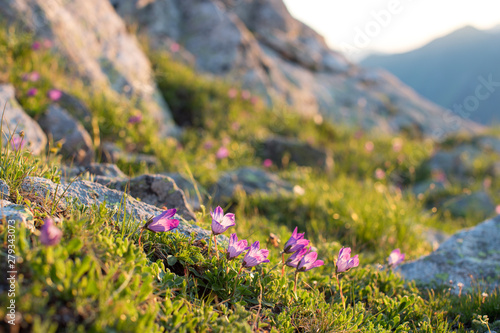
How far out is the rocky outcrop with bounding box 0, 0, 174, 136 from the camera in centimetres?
588

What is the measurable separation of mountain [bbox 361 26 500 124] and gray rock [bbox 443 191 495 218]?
281 ft

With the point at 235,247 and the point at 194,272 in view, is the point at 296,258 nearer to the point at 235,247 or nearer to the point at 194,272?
the point at 235,247

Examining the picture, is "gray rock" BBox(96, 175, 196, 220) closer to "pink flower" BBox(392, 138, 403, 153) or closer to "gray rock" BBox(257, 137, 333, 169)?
"gray rock" BBox(257, 137, 333, 169)

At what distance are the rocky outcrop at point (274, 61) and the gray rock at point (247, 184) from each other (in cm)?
595

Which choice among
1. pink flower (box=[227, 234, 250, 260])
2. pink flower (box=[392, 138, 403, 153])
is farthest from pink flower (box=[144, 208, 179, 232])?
pink flower (box=[392, 138, 403, 153])

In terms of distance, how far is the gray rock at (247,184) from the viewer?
172 inches

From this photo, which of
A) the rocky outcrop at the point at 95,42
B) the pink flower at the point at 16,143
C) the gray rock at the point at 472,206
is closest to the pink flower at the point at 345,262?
the pink flower at the point at 16,143

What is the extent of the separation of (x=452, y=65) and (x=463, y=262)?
377 feet

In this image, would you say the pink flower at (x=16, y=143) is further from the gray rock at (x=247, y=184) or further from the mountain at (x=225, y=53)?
the mountain at (x=225, y=53)

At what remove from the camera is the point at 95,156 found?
3971 millimetres

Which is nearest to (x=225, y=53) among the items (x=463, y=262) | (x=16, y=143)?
(x=16, y=143)

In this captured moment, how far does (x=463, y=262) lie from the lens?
2854 mm

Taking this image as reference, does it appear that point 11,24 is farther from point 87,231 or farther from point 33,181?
point 87,231

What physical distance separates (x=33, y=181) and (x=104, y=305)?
3.22ft
